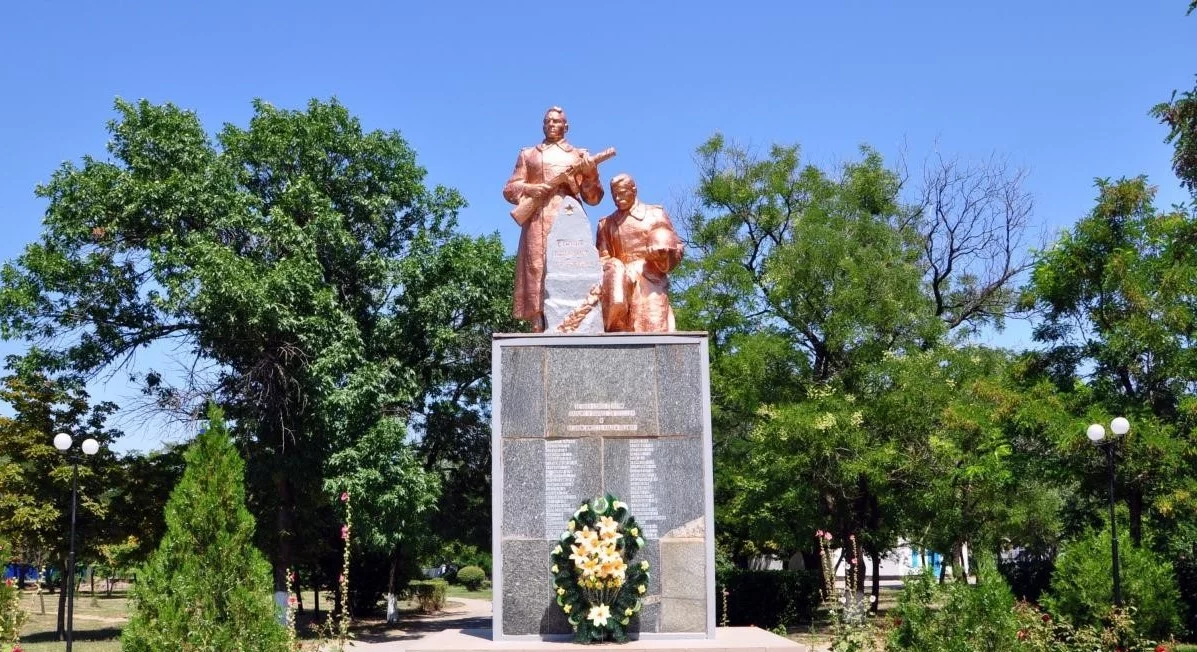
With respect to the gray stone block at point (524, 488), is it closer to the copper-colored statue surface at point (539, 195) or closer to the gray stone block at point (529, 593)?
the gray stone block at point (529, 593)

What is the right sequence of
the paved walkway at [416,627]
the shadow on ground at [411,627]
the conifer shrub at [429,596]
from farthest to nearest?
the conifer shrub at [429,596] → the shadow on ground at [411,627] → the paved walkway at [416,627]

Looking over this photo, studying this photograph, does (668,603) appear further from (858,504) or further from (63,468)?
(63,468)

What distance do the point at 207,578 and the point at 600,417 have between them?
3.88m

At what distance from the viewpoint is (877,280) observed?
2212cm

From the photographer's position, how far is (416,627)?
26266 millimetres

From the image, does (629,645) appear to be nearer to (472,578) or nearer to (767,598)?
(767,598)

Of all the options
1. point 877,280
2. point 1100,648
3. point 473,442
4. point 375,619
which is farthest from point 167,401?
point 1100,648

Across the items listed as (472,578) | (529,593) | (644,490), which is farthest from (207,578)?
(472,578)

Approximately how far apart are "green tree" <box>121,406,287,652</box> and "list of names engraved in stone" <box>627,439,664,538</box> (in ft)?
11.2

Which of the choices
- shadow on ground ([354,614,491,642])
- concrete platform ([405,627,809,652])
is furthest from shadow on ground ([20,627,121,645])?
concrete platform ([405,627,809,652])

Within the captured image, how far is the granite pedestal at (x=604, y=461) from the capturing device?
406 inches

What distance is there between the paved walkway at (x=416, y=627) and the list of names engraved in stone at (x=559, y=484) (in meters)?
7.95

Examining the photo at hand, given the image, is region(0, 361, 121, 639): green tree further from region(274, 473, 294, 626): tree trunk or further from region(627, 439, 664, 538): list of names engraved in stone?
region(627, 439, 664, 538): list of names engraved in stone

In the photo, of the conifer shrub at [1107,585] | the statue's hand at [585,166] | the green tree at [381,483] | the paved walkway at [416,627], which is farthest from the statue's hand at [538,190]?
the green tree at [381,483]
